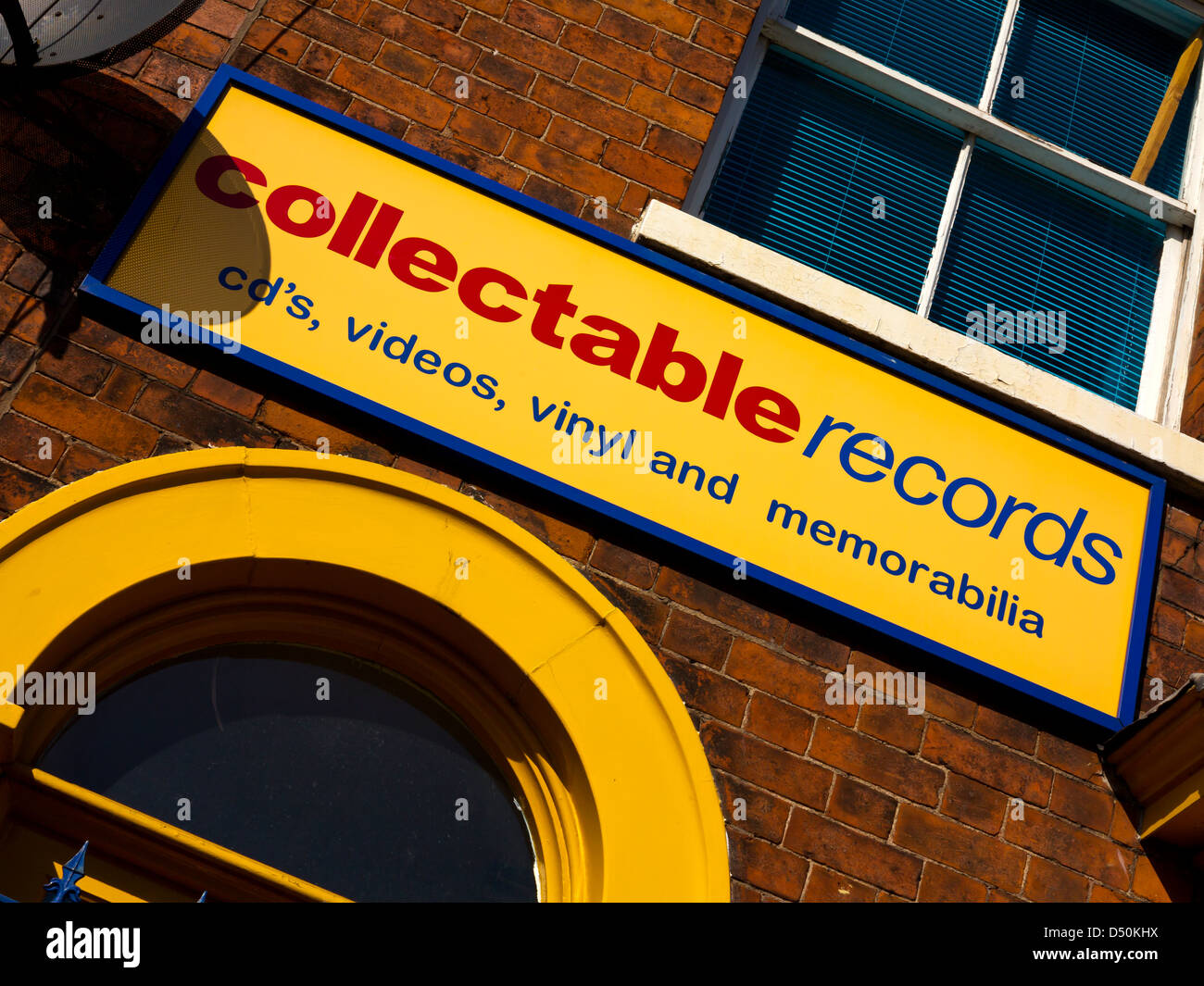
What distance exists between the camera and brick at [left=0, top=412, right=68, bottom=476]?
290 cm

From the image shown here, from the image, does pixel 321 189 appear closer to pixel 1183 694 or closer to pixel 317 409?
pixel 317 409

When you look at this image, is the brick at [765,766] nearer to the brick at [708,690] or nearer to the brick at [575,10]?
the brick at [708,690]

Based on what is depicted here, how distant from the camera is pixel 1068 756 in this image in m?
3.20

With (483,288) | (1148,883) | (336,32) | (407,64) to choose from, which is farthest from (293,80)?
(1148,883)

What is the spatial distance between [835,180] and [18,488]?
306 centimetres

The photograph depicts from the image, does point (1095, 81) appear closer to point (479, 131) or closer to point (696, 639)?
point (479, 131)

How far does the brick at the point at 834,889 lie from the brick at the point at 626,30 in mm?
2835

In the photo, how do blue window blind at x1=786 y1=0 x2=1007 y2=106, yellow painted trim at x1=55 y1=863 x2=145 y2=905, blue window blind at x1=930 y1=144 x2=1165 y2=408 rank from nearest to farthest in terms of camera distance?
yellow painted trim at x1=55 y1=863 x2=145 y2=905 → blue window blind at x1=930 y1=144 x2=1165 y2=408 → blue window blind at x1=786 y1=0 x2=1007 y2=106

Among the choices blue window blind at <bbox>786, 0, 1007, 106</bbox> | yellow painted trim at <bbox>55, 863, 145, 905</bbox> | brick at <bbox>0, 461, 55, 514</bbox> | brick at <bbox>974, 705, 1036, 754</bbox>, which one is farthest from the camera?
blue window blind at <bbox>786, 0, 1007, 106</bbox>

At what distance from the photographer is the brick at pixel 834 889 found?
2.86 meters

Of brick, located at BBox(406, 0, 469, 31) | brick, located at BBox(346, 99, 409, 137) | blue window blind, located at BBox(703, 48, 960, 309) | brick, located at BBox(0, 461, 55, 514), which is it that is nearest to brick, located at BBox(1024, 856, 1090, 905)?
blue window blind, located at BBox(703, 48, 960, 309)

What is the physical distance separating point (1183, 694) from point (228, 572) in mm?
2558

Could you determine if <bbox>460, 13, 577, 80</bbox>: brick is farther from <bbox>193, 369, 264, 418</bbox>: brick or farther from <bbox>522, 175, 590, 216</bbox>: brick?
<bbox>193, 369, 264, 418</bbox>: brick

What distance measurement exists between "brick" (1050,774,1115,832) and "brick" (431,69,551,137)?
262 centimetres
